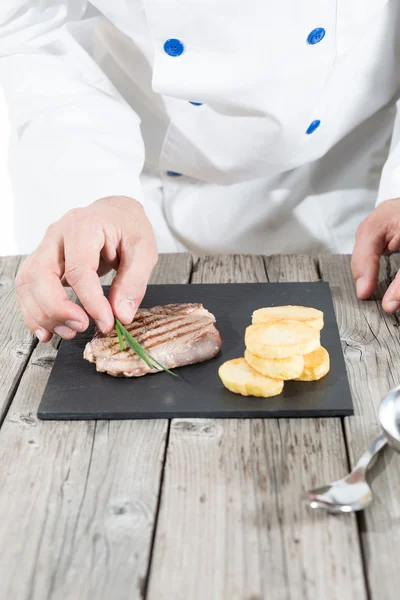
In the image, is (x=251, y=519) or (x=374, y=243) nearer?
(x=251, y=519)

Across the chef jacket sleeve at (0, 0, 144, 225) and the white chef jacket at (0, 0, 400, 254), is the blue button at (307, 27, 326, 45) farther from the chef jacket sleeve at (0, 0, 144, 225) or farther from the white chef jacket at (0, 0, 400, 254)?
the chef jacket sleeve at (0, 0, 144, 225)

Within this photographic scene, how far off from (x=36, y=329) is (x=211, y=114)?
0.76 meters

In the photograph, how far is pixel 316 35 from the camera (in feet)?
5.60

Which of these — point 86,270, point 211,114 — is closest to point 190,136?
point 211,114

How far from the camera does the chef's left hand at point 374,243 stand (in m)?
1.62

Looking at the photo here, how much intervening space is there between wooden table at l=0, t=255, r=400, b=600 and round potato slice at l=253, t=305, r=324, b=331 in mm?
107

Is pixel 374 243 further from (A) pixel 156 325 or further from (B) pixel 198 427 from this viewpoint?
(B) pixel 198 427

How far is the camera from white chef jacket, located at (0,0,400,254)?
5.61 ft

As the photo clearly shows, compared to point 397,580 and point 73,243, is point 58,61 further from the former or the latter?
point 397,580

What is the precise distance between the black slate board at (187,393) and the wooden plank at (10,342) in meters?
0.09

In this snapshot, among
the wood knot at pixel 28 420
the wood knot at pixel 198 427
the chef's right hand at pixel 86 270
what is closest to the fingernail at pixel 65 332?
the chef's right hand at pixel 86 270

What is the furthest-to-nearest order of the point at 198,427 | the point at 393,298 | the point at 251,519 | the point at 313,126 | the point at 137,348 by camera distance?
the point at 313,126
the point at 393,298
the point at 137,348
the point at 198,427
the point at 251,519

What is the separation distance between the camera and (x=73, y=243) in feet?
4.77

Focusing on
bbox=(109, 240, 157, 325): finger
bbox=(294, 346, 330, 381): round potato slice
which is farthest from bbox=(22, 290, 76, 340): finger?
bbox=(294, 346, 330, 381): round potato slice
